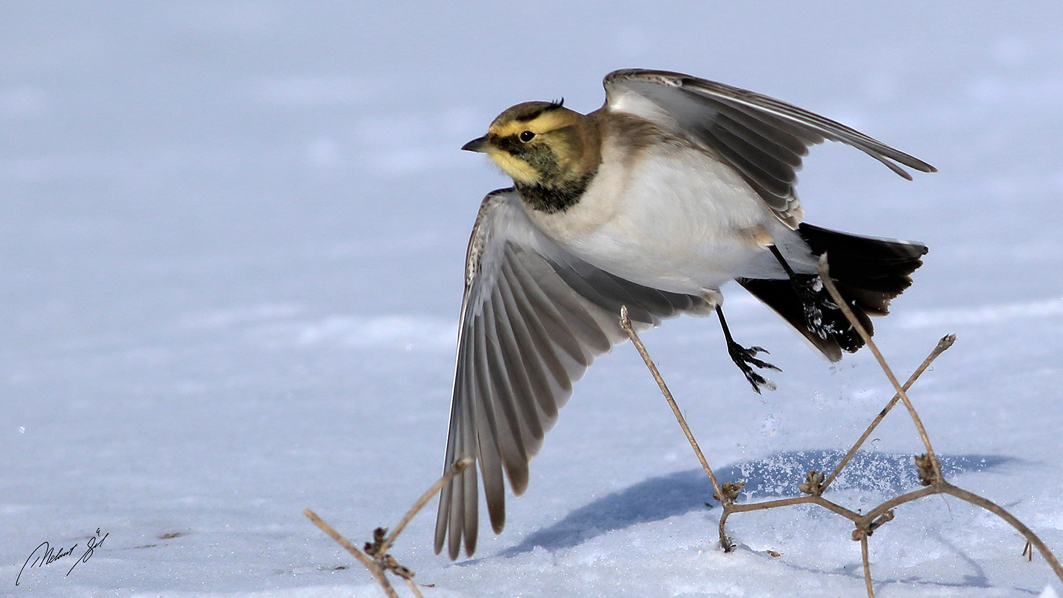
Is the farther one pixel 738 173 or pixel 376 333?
pixel 376 333

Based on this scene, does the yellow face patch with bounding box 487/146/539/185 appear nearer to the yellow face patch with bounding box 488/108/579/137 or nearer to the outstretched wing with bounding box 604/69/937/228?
the yellow face patch with bounding box 488/108/579/137

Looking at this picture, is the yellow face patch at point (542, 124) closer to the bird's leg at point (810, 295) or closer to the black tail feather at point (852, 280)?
the bird's leg at point (810, 295)

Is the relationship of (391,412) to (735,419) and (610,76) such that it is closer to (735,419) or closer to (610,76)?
(735,419)

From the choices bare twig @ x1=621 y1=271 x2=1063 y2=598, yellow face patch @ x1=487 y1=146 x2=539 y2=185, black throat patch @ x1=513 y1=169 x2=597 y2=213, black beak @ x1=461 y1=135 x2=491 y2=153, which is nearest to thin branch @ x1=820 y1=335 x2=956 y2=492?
bare twig @ x1=621 y1=271 x2=1063 y2=598

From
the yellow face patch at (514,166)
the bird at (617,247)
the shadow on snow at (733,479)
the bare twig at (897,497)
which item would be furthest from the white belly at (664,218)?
the shadow on snow at (733,479)

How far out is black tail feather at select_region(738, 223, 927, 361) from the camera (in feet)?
13.6

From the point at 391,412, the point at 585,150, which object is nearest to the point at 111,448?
the point at 391,412

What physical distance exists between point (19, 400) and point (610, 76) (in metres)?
4.36

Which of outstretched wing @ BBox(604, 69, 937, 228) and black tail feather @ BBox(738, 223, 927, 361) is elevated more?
outstretched wing @ BBox(604, 69, 937, 228)

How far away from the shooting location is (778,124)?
3.76m
